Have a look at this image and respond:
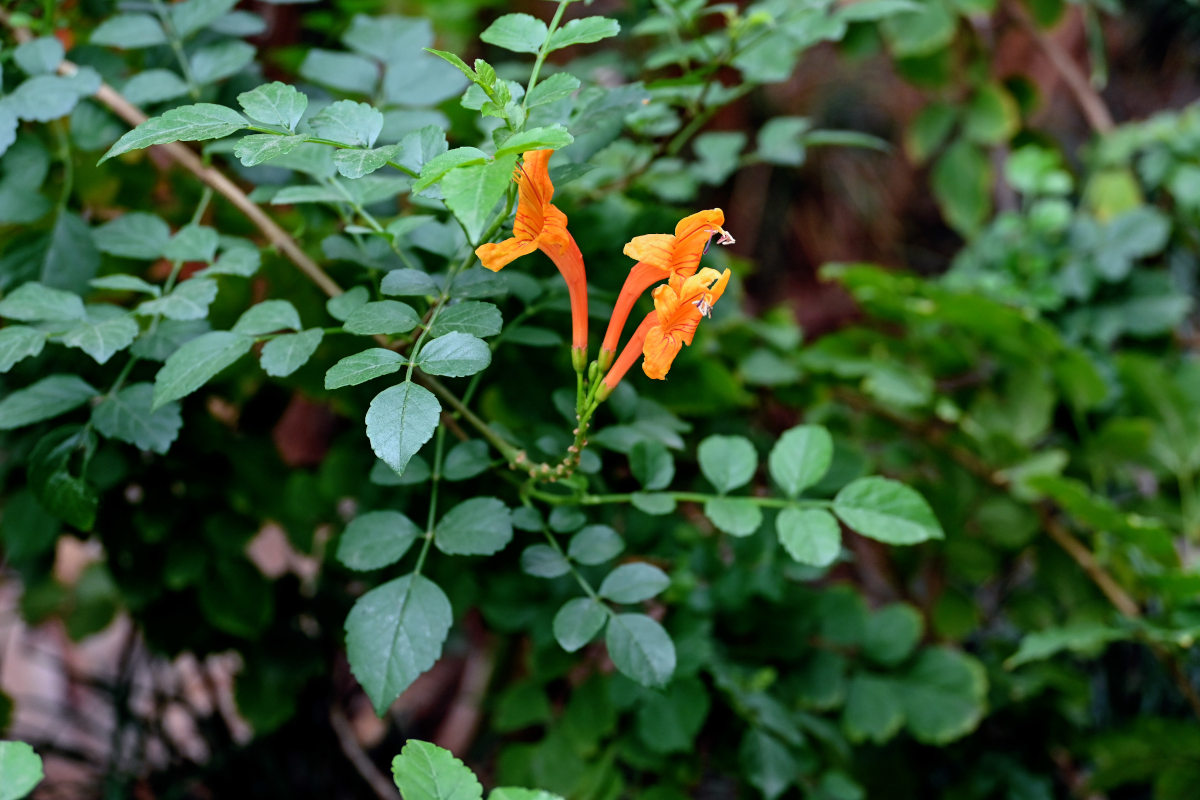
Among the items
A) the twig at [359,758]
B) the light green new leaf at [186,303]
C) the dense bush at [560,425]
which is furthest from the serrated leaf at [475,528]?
the twig at [359,758]

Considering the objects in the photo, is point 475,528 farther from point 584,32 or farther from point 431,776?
point 584,32

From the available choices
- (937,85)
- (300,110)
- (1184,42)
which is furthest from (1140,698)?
(1184,42)

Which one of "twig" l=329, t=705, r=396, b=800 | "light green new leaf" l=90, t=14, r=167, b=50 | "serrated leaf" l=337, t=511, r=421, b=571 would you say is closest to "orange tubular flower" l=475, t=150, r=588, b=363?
"serrated leaf" l=337, t=511, r=421, b=571

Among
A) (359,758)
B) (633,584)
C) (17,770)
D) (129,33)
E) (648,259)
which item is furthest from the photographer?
(359,758)

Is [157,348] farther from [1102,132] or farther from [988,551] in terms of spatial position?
[1102,132]

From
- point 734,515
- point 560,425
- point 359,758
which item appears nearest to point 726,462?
point 734,515

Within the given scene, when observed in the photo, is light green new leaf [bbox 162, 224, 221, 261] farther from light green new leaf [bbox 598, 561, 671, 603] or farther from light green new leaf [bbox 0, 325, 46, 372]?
light green new leaf [bbox 598, 561, 671, 603]
